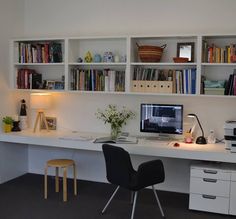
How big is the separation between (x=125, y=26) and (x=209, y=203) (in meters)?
2.35

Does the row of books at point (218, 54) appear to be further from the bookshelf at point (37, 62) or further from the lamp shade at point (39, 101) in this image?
the lamp shade at point (39, 101)

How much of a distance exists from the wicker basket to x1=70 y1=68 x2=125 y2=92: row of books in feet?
1.12

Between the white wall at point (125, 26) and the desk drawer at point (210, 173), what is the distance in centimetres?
58

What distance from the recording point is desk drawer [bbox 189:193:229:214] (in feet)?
11.7

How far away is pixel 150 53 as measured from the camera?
402 centimetres

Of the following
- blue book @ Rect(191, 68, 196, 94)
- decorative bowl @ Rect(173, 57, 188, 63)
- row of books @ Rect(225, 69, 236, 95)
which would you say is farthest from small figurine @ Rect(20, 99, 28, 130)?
row of books @ Rect(225, 69, 236, 95)

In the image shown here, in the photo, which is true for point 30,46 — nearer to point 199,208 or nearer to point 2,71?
point 2,71

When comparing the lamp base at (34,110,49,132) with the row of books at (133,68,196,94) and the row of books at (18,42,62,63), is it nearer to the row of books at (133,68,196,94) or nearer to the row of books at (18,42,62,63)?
the row of books at (18,42,62,63)

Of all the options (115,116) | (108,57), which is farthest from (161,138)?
(108,57)

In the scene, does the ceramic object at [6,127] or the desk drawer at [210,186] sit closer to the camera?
the desk drawer at [210,186]

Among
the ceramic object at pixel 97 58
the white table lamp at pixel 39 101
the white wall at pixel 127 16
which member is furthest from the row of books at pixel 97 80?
the white wall at pixel 127 16

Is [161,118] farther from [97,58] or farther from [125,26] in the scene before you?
[125,26]

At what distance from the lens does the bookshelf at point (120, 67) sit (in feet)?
12.9

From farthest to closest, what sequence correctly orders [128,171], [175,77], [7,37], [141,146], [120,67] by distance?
[7,37] < [120,67] < [175,77] < [141,146] < [128,171]
